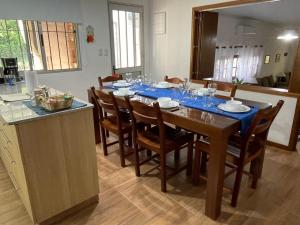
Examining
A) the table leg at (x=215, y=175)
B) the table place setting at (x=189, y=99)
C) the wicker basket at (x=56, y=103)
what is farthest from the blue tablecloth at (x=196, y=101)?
the wicker basket at (x=56, y=103)

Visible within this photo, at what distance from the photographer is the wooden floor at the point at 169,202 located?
1.76 m

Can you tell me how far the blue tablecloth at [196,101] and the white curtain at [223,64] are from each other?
2.11 metres

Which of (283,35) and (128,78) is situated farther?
(283,35)

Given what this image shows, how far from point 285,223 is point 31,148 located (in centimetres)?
199

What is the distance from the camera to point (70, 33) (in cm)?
357

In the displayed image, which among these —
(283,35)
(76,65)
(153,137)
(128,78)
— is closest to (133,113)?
(153,137)

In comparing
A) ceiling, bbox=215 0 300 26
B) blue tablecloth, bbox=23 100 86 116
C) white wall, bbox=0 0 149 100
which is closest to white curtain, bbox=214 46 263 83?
ceiling, bbox=215 0 300 26

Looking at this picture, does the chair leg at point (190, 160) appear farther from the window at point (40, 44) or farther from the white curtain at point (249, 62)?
the white curtain at point (249, 62)

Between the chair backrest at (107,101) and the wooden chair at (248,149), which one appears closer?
the wooden chair at (248,149)

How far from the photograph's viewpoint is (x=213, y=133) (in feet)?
5.13

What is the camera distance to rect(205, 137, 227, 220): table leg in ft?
5.13

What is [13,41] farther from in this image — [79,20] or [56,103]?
[56,103]

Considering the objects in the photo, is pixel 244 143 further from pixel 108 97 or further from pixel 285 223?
pixel 108 97

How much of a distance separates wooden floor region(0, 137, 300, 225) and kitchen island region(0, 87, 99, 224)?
0.20 m
